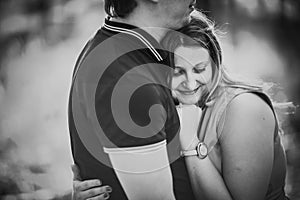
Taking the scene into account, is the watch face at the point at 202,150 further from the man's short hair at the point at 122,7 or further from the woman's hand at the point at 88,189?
the man's short hair at the point at 122,7

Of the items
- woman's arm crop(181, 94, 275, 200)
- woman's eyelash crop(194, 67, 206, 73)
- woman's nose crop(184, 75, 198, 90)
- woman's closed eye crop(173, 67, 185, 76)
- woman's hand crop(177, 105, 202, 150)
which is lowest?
woman's arm crop(181, 94, 275, 200)

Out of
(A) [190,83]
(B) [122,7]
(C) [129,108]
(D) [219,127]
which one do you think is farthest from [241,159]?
(B) [122,7]

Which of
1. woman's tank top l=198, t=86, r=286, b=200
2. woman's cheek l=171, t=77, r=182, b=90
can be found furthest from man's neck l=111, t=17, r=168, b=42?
woman's tank top l=198, t=86, r=286, b=200

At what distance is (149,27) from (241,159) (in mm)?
446

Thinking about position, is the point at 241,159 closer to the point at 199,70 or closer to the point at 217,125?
the point at 217,125

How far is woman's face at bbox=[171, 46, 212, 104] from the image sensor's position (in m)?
1.42

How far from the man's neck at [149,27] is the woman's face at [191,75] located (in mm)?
66

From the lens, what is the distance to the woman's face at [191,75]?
1.42m

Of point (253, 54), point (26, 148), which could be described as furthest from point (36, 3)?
point (253, 54)

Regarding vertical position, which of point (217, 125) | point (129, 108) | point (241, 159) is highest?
point (129, 108)

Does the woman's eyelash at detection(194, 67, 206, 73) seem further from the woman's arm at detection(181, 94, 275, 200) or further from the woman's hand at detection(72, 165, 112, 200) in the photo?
the woman's hand at detection(72, 165, 112, 200)

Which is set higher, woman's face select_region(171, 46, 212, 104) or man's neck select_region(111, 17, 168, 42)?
man's neck select_region(111, 17, 168, 42)

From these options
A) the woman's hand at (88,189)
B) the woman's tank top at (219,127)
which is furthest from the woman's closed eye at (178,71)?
the woman's hand at (88,189)

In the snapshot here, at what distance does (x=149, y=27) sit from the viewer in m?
1.39
